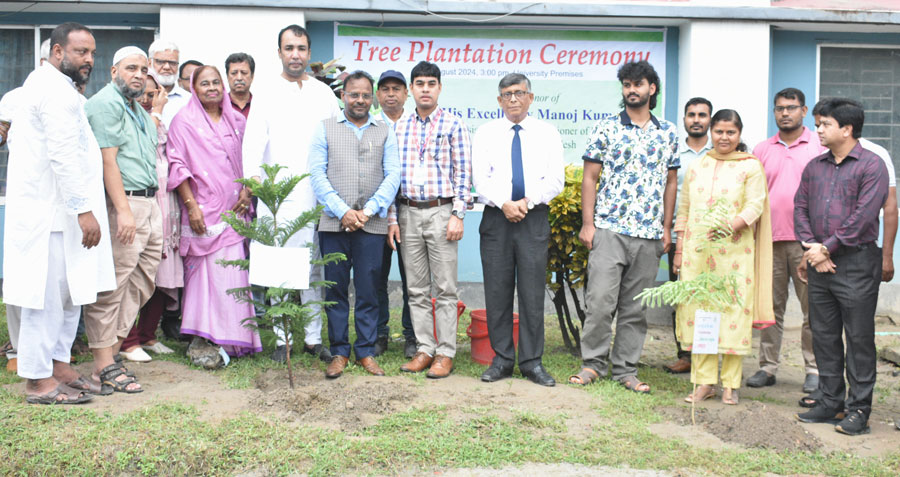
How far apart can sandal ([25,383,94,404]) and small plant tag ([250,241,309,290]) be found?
1197mm

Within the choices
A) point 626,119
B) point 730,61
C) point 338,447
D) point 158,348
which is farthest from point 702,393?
point 730,61

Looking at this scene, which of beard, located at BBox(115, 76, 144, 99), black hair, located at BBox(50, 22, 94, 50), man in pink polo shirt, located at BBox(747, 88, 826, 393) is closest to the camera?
black hair, located at BBox(50, 22, 94, 50)

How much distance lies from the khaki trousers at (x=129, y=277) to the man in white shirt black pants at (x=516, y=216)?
7.40 feet

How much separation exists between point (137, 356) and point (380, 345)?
179 centimetres

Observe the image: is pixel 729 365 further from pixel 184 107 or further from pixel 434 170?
pixel 184 107

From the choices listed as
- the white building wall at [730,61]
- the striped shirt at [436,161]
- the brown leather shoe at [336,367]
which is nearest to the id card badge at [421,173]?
the striped shirt at [436,161]

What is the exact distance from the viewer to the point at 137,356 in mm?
5672

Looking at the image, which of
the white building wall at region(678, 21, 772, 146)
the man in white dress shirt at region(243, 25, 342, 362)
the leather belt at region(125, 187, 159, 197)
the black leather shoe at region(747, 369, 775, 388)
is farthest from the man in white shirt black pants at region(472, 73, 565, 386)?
the white building wall at region(678, 21, 772, 146)

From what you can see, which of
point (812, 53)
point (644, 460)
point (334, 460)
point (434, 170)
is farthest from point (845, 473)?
point (812, 53)

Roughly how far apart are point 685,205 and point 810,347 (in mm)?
1473

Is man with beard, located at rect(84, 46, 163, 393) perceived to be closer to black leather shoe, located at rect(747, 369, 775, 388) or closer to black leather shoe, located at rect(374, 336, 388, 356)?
black leather shoe, located at rect(374, 336, 388, 356)

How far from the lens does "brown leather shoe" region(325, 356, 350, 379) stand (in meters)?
5.27

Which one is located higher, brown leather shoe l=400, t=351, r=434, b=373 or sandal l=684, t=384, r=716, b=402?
Result: brown leather shoe l=400, t=351, r=434, b=373

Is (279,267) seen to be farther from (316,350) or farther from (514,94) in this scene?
(514,94)
